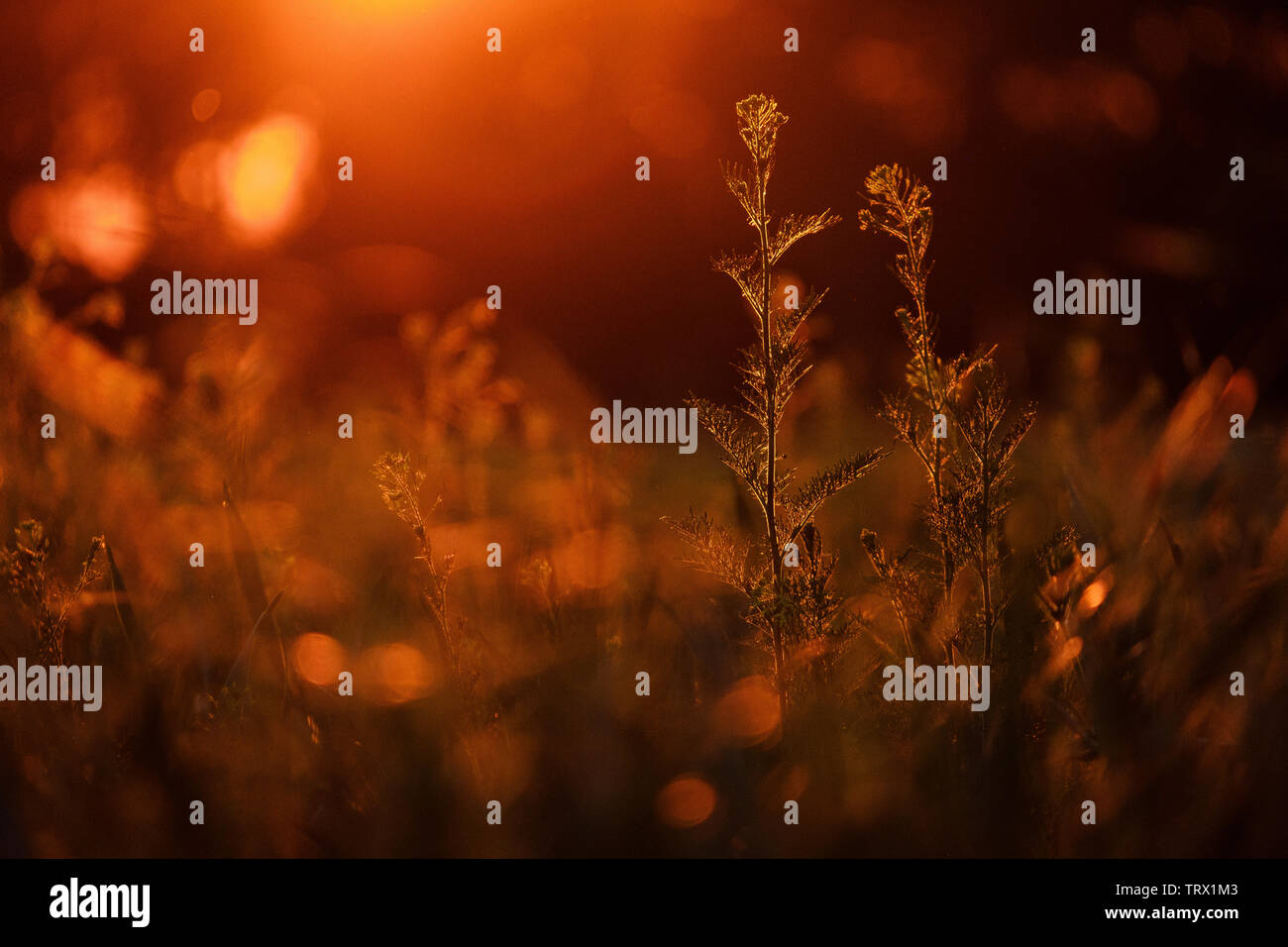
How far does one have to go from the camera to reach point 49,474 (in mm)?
2943

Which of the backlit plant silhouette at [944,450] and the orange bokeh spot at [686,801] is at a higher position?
the backlit plant silhouette at [944,450]

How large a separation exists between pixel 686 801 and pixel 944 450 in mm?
1356

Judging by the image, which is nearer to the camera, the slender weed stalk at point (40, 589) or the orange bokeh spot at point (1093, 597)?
the orange bokeh spot at point (1093, 597)

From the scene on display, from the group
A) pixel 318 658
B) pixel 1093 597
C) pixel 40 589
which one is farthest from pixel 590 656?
pixel 40 589

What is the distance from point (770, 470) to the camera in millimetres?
2484

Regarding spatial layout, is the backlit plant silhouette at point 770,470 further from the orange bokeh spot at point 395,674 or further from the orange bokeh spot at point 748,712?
the orange bokeh spot at point 395,674

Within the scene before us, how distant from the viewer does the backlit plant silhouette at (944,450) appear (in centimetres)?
244

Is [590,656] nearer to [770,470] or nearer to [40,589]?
[770,470]

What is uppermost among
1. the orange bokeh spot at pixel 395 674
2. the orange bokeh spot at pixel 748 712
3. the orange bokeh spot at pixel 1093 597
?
the orange bokeh spot at pixel 1093 597

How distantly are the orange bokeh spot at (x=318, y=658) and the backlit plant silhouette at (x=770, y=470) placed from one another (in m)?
1.23

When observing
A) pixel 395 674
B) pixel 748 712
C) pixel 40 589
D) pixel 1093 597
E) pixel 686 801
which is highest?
pixel 40 589

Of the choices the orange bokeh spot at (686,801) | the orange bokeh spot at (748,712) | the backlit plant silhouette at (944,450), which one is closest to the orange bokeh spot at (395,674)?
the orange bokeh spot at (686,801)

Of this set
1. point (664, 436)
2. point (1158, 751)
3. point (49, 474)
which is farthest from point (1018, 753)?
point (49, 474)

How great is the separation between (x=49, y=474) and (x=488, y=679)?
184cm
